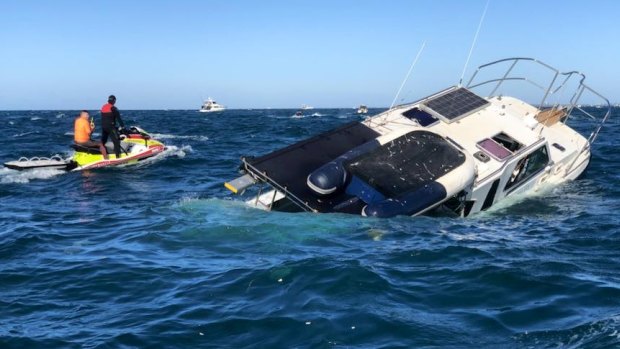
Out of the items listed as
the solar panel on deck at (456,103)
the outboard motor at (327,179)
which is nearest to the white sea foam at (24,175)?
the outboard motor at (327,179)

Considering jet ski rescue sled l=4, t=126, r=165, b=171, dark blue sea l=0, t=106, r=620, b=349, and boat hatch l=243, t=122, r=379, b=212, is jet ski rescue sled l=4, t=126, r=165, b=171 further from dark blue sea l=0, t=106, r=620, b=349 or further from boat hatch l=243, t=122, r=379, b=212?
boat hatch l=243, t=122, r=379, b=212

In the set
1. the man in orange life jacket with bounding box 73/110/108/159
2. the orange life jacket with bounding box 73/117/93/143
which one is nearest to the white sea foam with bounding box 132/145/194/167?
the man in orange life jacket with bounding box 73/110/108/159

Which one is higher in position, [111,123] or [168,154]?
[111,123]

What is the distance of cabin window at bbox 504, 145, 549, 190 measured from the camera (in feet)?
43.4

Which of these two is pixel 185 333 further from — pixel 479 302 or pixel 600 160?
pixel 600 160

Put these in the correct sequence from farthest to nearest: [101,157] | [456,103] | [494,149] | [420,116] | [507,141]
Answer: [101,157] → [456,103] → [420,116] → [507,141] → [494,149]

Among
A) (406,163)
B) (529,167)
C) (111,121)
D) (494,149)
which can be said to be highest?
(111,121)

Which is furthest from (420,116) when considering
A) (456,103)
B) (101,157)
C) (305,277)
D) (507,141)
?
(101,157)

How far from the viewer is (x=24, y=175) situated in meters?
18.3

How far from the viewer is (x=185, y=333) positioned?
602cm

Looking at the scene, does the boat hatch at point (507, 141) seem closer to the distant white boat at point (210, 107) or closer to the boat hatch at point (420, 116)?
the boat hatch at point (420, 116)

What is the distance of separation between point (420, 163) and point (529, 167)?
3.38 m

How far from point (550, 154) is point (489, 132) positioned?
2.00m

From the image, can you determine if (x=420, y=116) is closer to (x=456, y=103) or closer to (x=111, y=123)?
(x=456, y=103)
